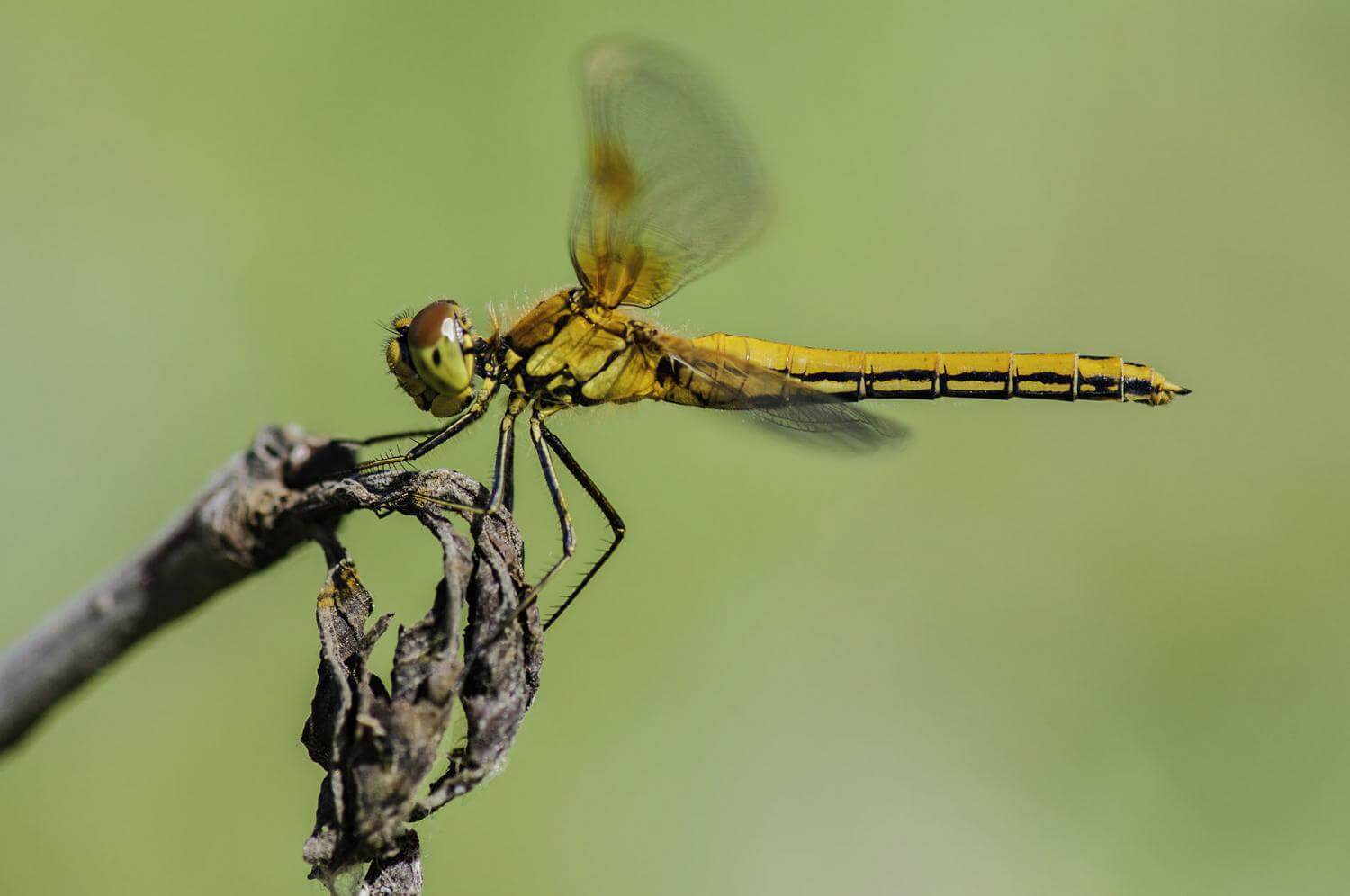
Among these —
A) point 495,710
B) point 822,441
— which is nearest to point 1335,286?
point 822,441

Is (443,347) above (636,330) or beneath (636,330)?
beneath

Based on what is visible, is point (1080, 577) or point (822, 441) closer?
point (822, 441)

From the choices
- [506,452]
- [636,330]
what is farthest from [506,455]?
[636,330]

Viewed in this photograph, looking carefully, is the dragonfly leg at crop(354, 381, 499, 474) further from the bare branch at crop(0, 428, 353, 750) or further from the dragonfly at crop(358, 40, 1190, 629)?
the bare branch at crop(0, 428, 353, 750)

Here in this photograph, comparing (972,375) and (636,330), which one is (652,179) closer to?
(636,330)

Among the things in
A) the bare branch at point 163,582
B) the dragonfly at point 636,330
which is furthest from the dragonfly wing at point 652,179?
the bare branch at point 163,582

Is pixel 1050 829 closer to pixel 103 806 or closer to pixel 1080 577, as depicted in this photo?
pixel 1080 577
